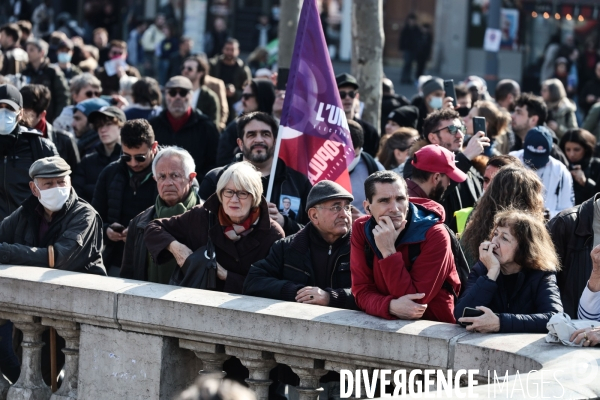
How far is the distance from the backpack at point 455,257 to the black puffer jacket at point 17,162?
3310mm

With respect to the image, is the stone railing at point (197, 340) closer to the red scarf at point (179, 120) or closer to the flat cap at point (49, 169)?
the flat cap at point (49, 169)

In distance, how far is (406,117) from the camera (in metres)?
11.3

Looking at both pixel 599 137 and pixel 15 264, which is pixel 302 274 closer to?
pixel 15 264

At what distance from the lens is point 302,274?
19.8ft

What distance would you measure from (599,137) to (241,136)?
20.7 ft

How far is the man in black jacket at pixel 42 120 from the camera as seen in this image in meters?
9.20

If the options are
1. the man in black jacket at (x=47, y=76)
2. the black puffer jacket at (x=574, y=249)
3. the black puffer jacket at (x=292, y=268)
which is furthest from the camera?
the man in black jacket at (x=47, y=76)

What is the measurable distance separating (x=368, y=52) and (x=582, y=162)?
2.49 metres

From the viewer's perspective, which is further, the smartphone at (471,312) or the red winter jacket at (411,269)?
the red winter jacket at (411,269)

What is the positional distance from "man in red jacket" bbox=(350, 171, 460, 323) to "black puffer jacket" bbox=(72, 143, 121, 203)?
3895mm

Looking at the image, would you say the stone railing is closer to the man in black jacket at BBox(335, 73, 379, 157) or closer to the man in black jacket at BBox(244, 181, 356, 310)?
the man in black jacket at BBox(244, 181, 356, 310)

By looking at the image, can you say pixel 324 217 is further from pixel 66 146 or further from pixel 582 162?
pixel 582 162

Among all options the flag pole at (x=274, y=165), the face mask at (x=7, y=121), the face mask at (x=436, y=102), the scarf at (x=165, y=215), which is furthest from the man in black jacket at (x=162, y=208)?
the face mask at (x=436, y=102)

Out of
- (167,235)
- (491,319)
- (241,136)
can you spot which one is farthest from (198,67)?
(491,319)
